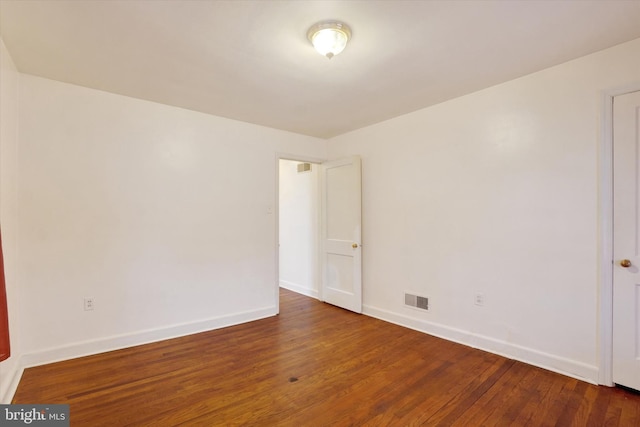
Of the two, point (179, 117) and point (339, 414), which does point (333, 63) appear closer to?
point (179, 117)

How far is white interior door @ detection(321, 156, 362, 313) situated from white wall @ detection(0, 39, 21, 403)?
3.33 metres

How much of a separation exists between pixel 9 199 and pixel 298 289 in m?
3.87

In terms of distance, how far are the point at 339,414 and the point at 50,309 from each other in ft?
8.82

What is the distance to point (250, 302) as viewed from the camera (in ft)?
12.5

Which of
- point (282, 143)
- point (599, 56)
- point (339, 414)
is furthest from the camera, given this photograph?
point (282, 143)

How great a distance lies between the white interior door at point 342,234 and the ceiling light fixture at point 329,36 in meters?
2.11

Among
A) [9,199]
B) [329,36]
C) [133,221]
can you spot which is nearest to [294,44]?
[329,36]

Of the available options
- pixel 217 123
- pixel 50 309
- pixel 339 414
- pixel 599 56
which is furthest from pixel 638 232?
pixel 50 309

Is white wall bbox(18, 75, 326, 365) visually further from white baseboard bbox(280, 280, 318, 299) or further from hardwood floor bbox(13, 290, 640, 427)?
white baseboard bbox(280, 280, 318, 299)

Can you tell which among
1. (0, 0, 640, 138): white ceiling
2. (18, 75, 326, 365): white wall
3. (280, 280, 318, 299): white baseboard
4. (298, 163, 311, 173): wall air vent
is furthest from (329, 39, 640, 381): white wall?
(18, 75, 326, 365): white wall

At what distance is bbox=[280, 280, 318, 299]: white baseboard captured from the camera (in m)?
4.89

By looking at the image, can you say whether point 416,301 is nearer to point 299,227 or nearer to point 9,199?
point 299,227

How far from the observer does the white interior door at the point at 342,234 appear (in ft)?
13.2

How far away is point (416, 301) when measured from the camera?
345cm
